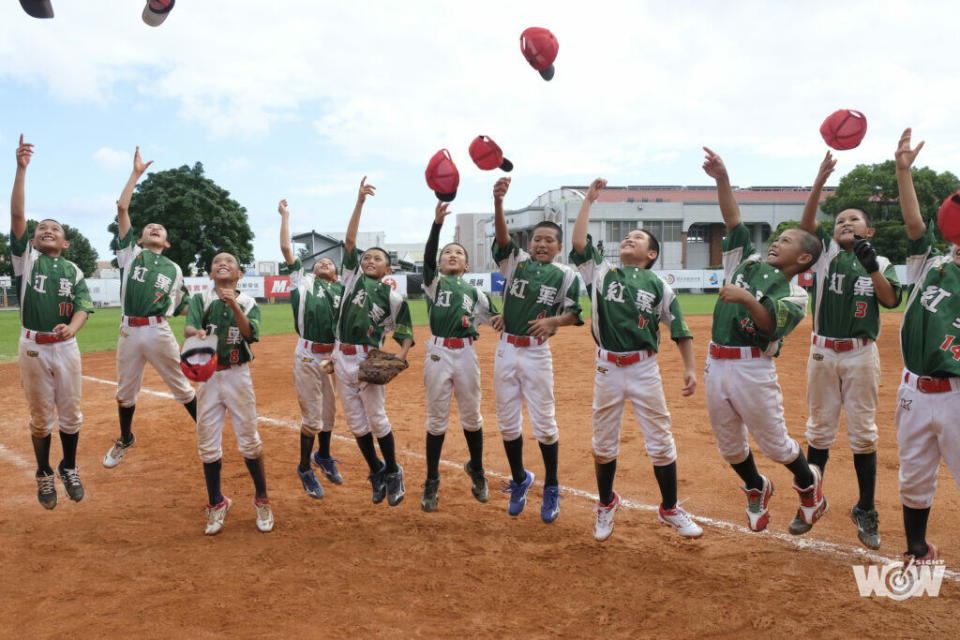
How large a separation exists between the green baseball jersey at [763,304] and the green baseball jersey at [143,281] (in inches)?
211

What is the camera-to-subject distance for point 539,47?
5121mm

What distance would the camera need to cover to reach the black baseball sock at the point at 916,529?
4.09m

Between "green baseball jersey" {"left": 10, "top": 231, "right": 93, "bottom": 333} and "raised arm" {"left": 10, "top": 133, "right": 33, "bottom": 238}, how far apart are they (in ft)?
0.26

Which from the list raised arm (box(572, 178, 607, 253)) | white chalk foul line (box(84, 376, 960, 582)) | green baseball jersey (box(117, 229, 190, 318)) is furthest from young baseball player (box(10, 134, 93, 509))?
raised arm (box(572, 178, 607, 253))

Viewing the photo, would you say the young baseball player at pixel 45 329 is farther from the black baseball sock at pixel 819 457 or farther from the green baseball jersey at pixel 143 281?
the black baseball sock at pixel 819 457

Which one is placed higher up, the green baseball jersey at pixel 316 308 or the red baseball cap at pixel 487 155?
the red baseball cap at pixel 487 155

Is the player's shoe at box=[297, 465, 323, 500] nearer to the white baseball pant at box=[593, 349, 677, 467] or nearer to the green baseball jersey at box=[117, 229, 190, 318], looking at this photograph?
the green baseball jersey at box=[117, 229, 190, 318]

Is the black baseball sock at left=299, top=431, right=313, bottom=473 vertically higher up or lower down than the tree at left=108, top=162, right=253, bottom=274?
lower down

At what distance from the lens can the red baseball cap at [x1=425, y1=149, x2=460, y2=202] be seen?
5337mm

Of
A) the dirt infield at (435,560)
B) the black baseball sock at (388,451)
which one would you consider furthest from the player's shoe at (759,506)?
the black baseball sock at (388,451)

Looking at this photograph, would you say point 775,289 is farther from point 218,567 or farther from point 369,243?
point 369,243

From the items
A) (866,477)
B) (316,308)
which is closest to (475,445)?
(316,308)

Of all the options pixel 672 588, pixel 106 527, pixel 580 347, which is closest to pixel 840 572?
pixel 672 588

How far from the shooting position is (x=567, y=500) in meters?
6.05
